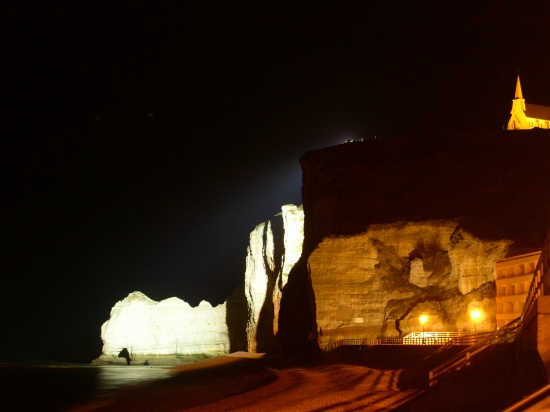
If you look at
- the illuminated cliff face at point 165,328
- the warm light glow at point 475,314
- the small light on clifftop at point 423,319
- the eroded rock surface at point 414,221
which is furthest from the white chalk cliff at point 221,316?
the warm light glow at point 475,314

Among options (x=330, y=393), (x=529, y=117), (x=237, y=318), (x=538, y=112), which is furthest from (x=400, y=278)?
(x=237, y=318)

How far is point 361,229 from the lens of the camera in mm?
42656

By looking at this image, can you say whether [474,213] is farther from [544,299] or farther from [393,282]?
[544,299]

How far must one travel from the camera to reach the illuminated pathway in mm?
19562

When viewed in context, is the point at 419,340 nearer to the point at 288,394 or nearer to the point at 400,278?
the point at 400,278

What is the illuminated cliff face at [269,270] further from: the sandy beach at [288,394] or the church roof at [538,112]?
the sandy beach at [288,394]

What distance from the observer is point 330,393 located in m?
22.2

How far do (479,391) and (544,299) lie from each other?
15.7 ft

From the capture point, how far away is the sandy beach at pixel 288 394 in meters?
20.2

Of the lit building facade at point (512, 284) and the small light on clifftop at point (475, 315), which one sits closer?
the lit building facade at point (512, 284)

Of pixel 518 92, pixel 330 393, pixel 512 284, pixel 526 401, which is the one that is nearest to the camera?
pixel 526 401

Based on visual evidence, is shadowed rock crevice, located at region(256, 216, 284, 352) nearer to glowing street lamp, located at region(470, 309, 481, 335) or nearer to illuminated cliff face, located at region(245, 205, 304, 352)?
illuminated cliff face, located at region(245, 205, 304, 352)

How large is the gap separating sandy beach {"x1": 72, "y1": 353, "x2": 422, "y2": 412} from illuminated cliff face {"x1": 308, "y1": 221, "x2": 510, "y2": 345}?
26.8 ft

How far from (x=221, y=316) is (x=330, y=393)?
64460 millimetres
